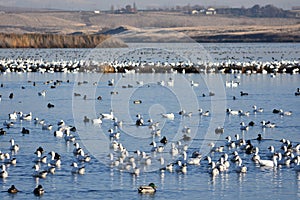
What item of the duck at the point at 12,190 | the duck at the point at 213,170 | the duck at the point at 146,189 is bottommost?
the duck at the point at 213,170

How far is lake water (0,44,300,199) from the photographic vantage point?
47.1 feet

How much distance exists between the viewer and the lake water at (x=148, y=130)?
14.4 metres

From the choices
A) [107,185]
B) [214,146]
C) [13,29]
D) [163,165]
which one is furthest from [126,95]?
[13,29]

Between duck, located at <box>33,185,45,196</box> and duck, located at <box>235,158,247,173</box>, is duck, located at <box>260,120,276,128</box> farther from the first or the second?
duck, located at <box>33,185,45,196</box>

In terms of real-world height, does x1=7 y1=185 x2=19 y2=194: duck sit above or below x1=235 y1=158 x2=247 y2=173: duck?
above

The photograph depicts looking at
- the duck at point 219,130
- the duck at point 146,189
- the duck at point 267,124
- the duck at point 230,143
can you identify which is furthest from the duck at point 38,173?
the duck at point 267,124

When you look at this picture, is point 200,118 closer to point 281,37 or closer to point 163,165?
point 163,165

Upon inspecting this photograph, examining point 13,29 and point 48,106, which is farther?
point 13,29

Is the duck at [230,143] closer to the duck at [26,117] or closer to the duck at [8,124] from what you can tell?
the duck at [8,124]

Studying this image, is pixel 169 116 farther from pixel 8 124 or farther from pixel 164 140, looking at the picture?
pixel 8 124

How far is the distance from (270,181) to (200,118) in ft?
29.1

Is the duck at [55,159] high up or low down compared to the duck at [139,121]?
up

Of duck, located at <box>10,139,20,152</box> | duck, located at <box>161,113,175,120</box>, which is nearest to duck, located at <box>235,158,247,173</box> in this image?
duck, located at <box>10,139,20,152</box>

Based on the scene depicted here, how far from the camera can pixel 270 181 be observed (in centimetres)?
1498
